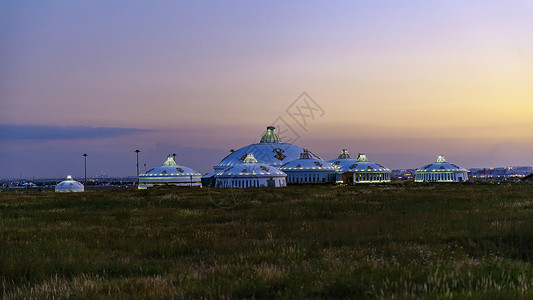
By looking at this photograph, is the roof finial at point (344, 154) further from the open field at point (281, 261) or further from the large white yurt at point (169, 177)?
the open field at point (281, 261)

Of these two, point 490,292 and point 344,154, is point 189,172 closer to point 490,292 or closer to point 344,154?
point 344,154

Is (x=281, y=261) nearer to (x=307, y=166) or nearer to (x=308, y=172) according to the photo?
(x=308, y=172)

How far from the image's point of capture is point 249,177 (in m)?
91.4

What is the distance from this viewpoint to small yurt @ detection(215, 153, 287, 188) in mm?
90438

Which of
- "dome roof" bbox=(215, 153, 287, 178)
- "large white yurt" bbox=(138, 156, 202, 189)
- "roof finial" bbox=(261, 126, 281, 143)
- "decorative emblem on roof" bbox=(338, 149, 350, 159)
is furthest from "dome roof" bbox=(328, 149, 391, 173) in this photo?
"large white yurt" bbox=(138, 156, 202, 189)

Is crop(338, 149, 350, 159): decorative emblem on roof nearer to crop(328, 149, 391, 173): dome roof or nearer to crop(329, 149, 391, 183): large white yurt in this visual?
crop(328, 149, 391, 173): dome roof

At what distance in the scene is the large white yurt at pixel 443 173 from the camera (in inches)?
5118

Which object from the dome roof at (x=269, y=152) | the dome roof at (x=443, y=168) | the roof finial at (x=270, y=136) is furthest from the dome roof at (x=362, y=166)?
the roof finial at (x=270, y=136)

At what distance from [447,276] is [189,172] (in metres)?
117

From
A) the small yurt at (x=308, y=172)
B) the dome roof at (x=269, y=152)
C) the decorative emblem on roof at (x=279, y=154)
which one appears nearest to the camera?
the small yurt at (x=308, y=172)

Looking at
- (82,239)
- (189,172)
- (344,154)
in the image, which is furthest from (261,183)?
(82,239)

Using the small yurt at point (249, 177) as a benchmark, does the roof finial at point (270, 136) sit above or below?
above

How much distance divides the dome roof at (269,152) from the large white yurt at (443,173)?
34.3 metres

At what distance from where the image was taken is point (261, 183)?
9006cm
